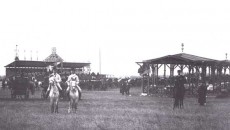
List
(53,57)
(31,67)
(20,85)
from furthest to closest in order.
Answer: (53,57) → (31,67) → (20,85)

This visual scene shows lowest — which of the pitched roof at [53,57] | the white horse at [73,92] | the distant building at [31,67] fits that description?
the white horse at [73,92]

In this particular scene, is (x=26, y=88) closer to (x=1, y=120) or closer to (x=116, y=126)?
(x=1, y=120)

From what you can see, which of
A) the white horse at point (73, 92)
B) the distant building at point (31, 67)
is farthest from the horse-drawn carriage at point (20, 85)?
the distant building at point (31, 67)

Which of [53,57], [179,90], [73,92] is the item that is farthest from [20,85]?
[53,57]

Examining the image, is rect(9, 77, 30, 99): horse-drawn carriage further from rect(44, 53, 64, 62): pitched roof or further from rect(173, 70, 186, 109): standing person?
rect(44, 53, 64, 62): pitched roof

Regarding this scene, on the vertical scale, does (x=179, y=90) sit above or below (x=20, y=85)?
below

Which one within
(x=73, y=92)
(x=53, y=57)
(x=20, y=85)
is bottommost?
(x=73, y=92)

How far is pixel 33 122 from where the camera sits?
13234 millimetres

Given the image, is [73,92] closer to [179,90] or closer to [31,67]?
[179,90]

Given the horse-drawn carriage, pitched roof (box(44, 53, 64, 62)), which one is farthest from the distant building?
the horse-drawn carriage

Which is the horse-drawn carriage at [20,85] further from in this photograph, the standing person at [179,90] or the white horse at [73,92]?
the standing person at [179,90]

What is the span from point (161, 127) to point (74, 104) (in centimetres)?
622

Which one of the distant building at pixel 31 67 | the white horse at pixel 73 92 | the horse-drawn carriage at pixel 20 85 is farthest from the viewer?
the distant building at pixel 31 67

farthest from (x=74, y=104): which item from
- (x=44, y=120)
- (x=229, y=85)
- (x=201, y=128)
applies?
(x=229, y=85)
